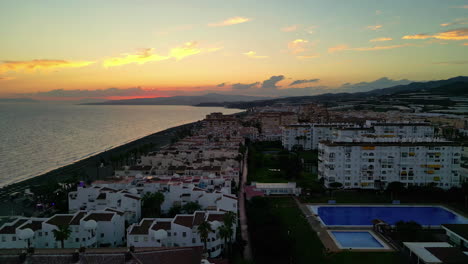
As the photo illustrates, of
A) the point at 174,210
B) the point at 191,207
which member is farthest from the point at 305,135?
the point at 191,207

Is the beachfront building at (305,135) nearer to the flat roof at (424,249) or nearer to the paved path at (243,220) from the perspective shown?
the paved path at (243,220)

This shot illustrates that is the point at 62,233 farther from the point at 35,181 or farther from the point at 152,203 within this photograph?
the point at 35,181

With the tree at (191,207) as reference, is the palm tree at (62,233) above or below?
above

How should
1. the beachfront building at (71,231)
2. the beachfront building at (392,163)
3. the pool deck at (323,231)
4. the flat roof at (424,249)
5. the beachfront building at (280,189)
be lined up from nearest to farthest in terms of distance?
1. the flat roof at (424,249)
2. the beachfront building at (71,231)
3. the pool deck at (323,231)
4. the beachfront building at (280,189)
5. the beachfront building at (392,163)

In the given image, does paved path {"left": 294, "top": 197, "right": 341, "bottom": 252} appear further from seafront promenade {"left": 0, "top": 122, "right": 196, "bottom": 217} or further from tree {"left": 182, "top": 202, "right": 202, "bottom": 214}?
seafront promenade {"left": 0, "top": 122, "right": 196, "bottom": 217}

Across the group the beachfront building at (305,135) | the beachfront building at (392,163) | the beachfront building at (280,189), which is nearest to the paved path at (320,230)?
the beachfront building at (280,189)

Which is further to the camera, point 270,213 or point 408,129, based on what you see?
point 408,129
